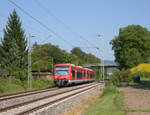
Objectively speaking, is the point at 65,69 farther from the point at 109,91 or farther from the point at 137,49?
the point at 137,49

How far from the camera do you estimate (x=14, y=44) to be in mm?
50906

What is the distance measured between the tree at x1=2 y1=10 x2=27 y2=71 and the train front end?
20368 millimetres

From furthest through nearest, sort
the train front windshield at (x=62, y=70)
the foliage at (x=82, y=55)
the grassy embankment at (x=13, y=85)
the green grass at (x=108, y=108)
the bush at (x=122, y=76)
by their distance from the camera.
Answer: the foliage at (x=82, y=55) → the bush at (x=122, y=76) → the train front windshield at (x=62, y=70) → the grassy embankment at (x=13, y=85) → the green grass at (x=108, y=108)

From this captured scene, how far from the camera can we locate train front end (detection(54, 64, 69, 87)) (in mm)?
29938

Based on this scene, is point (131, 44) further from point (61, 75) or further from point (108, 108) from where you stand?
point (108, 108)

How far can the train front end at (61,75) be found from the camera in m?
29.9

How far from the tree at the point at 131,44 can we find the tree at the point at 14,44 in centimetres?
2130

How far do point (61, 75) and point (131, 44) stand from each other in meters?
30.2

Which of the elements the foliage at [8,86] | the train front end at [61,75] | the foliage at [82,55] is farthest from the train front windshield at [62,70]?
the foliage at [82,55]

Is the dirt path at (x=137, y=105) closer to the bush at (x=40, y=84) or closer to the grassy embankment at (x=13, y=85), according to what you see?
the grassy embankment at (x=13, y=85)

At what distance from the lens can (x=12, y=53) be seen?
51.0 m

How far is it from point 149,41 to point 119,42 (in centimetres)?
667

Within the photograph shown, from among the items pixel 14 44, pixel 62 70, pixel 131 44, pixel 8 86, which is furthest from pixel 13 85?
→ pixel 131 44

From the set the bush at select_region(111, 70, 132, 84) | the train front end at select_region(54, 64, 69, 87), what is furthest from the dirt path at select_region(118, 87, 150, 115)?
the bush at select_region(111, 70, 132, 84)
